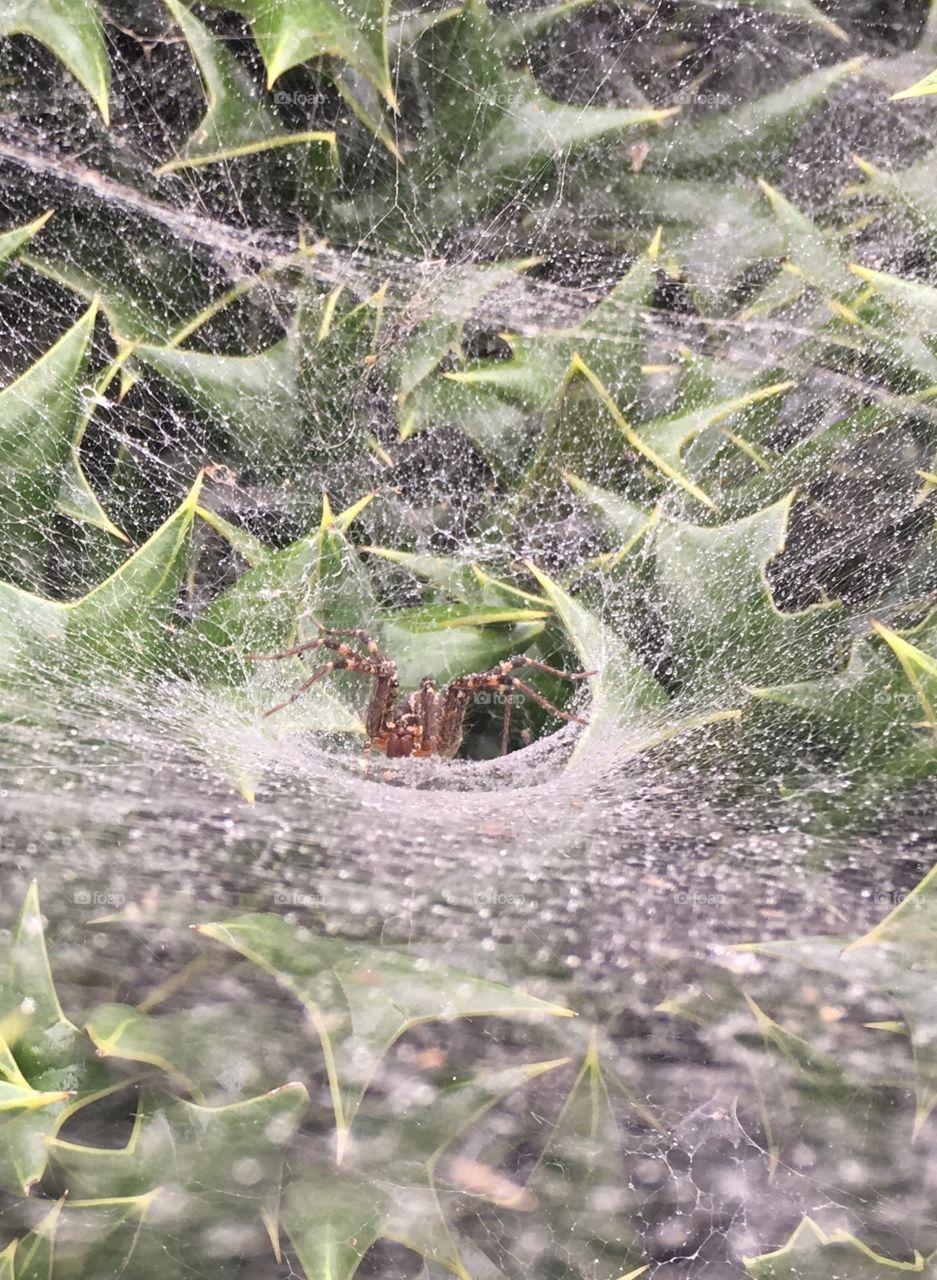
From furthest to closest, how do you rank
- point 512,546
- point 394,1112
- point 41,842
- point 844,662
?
point 512,546 → point 844,662 → point 41,842 → point 394,1112

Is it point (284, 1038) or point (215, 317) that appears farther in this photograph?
point (215, 317)

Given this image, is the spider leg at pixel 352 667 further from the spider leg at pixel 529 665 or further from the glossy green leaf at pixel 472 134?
the glossy green leaf at pixel 472 134

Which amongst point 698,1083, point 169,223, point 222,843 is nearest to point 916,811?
point 698,1083

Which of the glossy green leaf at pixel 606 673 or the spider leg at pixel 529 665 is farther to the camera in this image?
the spider leg at pixel 529 665

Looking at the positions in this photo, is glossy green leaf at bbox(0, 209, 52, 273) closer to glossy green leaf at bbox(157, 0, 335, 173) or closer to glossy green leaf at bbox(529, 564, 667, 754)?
glossy green leaf at bbox(157, 0, 335, 173)

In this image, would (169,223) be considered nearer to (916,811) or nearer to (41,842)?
(41,842)

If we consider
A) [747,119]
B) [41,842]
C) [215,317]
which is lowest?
[41,842]

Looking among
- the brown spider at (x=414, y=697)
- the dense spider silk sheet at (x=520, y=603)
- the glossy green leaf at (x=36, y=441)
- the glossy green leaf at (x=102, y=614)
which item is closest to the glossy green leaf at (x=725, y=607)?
the dense spider silk sheet at (x=520, y=603)
